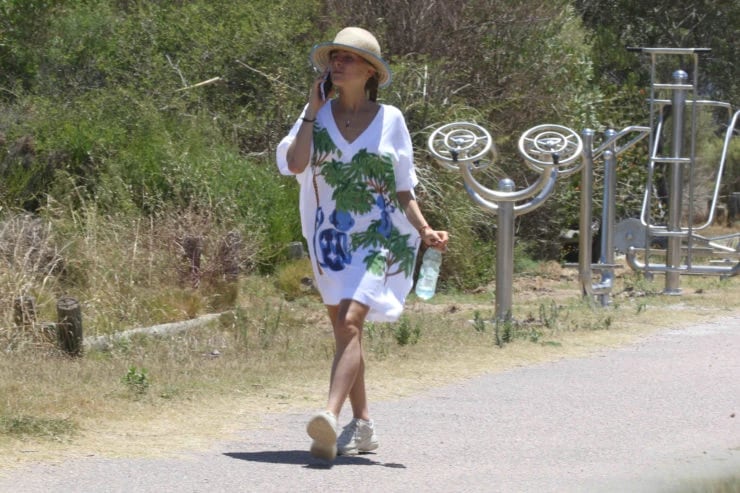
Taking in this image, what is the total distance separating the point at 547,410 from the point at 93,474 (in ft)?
8.96

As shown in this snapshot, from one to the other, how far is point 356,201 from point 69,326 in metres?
3.27

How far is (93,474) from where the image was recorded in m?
5.66

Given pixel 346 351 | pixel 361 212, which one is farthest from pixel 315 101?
pixel 346 351

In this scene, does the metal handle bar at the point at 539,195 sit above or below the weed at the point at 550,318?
above

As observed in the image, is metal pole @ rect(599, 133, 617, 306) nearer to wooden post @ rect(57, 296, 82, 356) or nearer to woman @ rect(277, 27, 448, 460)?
wooden post @ rect(57, 296, 82, 356)

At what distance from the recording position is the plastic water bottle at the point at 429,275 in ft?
22.1

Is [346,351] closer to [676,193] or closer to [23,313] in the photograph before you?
[23,313]

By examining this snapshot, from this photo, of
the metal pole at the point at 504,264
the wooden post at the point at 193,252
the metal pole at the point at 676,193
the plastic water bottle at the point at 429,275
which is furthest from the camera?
the metal pole at the point at 676,193

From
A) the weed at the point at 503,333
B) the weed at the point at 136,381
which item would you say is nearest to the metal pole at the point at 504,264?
the weed at the point at 503,333

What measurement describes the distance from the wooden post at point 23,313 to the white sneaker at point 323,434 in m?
3.86

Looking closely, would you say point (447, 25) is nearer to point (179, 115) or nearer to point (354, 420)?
point (179, 115)

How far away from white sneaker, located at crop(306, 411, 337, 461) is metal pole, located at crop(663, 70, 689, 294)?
7.94 m

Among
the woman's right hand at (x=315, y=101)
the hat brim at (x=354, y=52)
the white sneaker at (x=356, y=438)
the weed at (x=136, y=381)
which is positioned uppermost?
the hat brim at (x=354, y=52)

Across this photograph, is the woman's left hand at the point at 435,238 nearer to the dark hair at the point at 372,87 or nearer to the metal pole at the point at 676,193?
the dark hair at the point at 372,87
